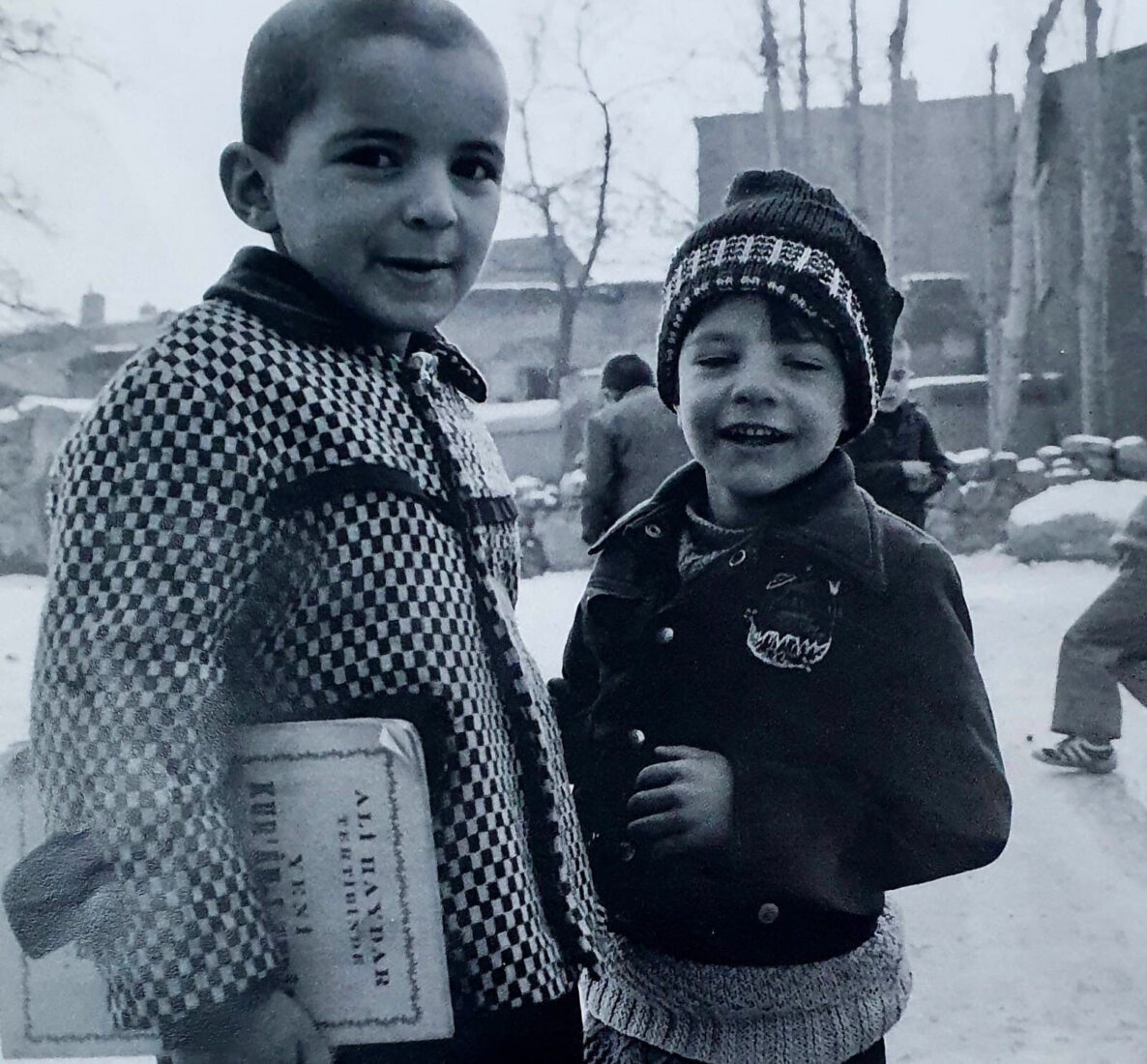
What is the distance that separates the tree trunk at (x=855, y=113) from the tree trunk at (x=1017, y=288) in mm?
1197

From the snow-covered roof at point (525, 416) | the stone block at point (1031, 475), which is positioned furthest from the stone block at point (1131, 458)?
the snow-covered roof at point (525, 416)

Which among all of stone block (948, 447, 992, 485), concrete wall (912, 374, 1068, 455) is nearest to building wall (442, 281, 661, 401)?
stone block (948, 447, 992, 485)

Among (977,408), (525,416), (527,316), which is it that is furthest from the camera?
Answer: (977,408)

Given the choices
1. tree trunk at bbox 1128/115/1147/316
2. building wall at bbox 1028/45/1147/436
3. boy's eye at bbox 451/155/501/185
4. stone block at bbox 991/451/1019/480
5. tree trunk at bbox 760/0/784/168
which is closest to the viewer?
boy's eye at bbox 451/155/501/185

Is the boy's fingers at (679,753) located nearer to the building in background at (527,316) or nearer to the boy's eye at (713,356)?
the boy's eye at (713,356)

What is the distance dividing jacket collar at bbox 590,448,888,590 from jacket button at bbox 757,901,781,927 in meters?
0.25

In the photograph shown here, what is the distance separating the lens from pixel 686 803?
76cm

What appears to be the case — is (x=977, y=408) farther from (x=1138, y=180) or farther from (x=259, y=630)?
(x=259, y=630)

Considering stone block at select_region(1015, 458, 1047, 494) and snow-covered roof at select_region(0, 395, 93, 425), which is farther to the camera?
stone block at select_region(1015, 458, 1047, 494)

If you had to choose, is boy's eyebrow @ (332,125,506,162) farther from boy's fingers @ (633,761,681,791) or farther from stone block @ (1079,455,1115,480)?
stone block @ (1079,455,1115,480)

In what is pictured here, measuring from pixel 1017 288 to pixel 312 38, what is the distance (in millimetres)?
4169

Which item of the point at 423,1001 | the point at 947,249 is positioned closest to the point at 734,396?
the point at 423,1001

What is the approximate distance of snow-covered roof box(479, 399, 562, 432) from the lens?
153 cm

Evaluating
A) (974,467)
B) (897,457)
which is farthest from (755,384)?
(974,467)
